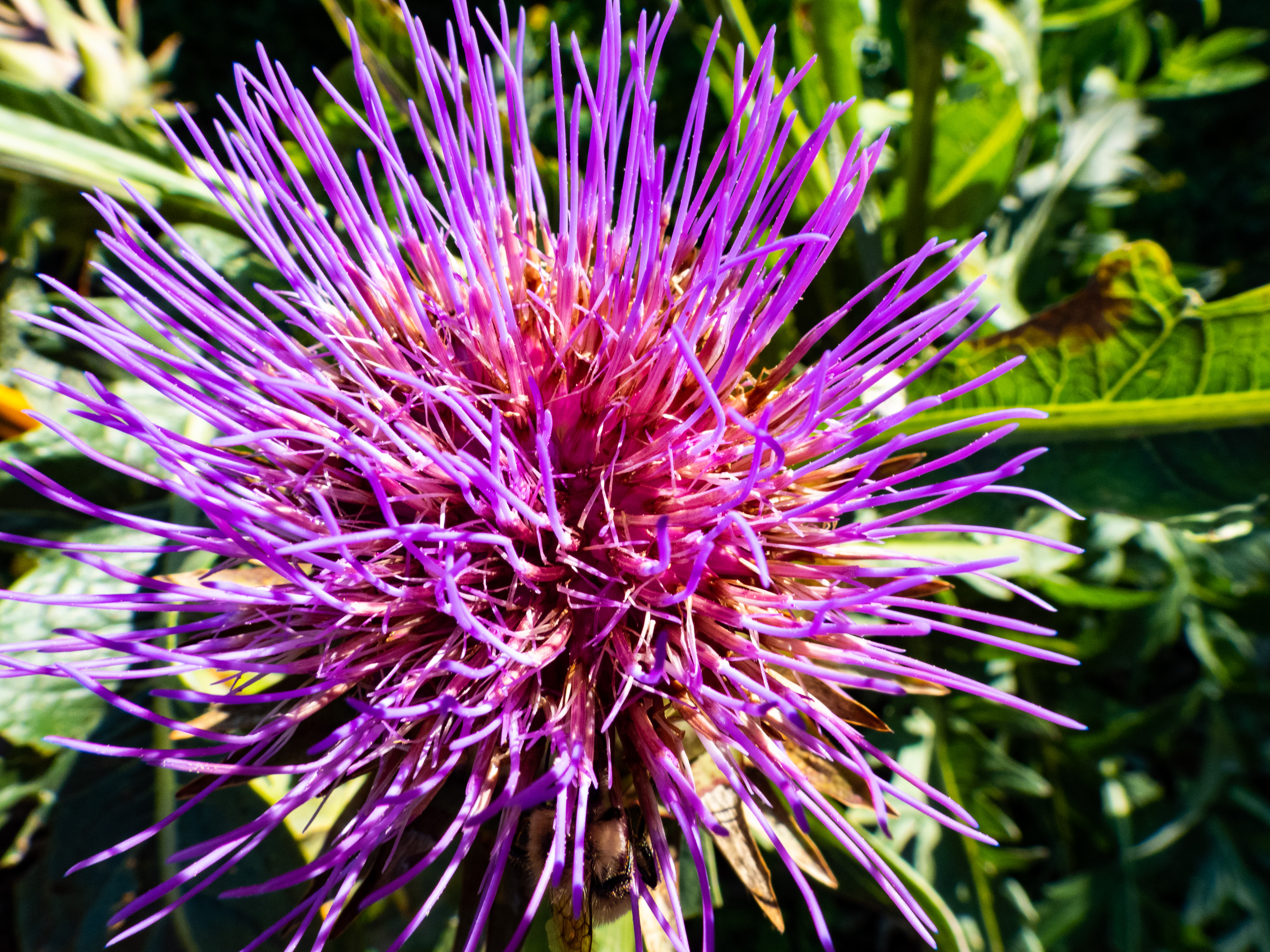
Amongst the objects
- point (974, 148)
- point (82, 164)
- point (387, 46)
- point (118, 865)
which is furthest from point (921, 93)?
point (118, 865)

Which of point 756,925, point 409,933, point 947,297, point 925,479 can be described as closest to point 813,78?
point 947,297

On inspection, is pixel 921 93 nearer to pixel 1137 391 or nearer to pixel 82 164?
pixel 1137 391

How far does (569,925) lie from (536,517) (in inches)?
10.9

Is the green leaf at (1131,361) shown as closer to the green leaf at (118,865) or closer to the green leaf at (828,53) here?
the green leaf at (828,53)

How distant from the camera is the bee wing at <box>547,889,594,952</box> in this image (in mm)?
553

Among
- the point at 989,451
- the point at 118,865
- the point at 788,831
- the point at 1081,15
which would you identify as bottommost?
the point at 788,831

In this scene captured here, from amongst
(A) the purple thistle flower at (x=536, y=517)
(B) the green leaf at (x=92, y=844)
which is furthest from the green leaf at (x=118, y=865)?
(A) the purple thistle flower at (x=536, y=517)

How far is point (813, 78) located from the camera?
946mm

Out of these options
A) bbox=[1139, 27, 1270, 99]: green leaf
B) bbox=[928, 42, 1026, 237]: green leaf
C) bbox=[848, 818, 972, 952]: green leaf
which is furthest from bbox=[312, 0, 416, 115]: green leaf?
bbox=[1139, 27, 1270, 99]: green leaf

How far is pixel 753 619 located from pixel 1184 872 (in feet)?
3.93

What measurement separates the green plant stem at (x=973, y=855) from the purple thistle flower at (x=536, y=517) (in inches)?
16.5

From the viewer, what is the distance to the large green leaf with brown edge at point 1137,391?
0.73m

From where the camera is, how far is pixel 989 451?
824 millimetres

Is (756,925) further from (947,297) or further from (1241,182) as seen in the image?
(1241,182)
